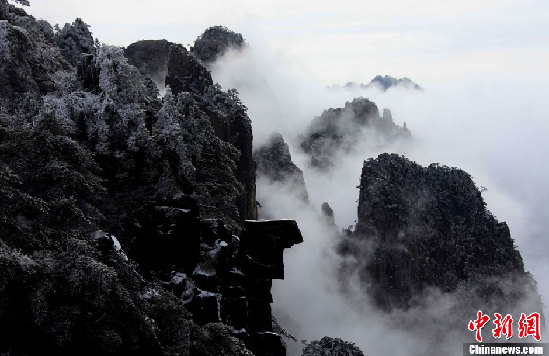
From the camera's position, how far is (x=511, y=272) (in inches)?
3265

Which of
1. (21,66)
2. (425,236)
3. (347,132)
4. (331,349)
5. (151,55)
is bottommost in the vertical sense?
(331,349)

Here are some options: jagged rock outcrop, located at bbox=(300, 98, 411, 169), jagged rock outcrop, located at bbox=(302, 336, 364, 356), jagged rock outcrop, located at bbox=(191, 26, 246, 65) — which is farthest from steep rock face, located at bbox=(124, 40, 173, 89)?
jagged rock outcrop, located at bbox=(300, 98, 411, 169)

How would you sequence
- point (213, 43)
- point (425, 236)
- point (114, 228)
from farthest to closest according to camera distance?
point (213, 43) < point (425, 236) < point (114, 228)

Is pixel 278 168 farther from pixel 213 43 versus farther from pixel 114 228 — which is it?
pixel 114 228

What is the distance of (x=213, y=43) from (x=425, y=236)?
5291 cm

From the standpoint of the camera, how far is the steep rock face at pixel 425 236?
83938 millimetres

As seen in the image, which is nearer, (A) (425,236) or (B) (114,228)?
(B) (114,228)

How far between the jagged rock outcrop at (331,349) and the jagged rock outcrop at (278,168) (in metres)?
78.2

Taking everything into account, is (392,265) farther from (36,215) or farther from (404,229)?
(36,215)

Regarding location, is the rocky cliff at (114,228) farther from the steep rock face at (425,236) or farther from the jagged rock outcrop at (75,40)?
the steep rock face at (425,236)

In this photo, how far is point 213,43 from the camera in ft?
335

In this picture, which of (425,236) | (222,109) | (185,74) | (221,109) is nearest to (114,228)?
(221,109)

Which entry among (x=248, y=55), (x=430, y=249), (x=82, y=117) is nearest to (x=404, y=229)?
(x=430, y=249)

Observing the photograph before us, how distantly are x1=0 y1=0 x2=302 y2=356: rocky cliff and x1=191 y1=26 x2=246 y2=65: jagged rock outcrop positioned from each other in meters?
69.7
